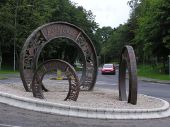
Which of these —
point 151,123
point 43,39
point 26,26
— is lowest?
point 151,123

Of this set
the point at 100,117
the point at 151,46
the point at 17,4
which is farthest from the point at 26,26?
the point at 100,117

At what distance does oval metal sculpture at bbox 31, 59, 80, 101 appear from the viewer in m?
16.9

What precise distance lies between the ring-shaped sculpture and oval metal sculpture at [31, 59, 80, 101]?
3.35 metres

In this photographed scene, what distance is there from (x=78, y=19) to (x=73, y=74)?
222ft

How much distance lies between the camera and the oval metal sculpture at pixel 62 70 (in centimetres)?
1694

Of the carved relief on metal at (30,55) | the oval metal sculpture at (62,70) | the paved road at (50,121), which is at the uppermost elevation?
the carved relief on metal at (30,55)

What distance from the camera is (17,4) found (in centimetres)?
6119

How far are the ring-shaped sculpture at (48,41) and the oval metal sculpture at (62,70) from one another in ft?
11.0

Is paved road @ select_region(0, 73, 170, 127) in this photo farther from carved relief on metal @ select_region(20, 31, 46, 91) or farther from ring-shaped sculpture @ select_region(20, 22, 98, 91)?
carved relief on metal @ select_region(20, 31, 46, 91)

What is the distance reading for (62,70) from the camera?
17359 millimetres

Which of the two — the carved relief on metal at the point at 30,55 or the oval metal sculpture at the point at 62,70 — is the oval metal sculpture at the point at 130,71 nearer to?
the oval metal sculpture at the point at 62,70

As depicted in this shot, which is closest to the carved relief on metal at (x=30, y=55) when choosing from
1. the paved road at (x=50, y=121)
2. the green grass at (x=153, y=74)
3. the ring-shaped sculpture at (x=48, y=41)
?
the ring-shaped sculpture at (x=48, y=41)

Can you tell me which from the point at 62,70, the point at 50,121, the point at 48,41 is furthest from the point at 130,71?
the point at 48,41

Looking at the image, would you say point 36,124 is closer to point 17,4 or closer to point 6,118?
point 6,118
